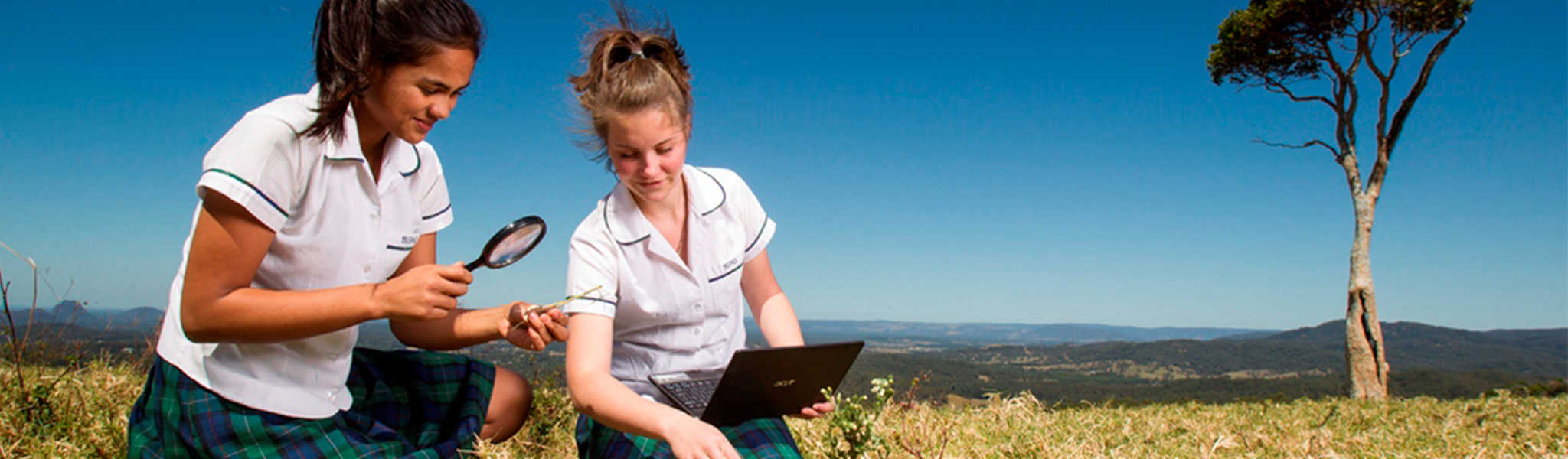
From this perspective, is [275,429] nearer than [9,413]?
Yes

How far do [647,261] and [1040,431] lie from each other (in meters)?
2.47

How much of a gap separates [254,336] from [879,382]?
179 cm

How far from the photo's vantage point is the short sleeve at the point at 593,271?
270 cm

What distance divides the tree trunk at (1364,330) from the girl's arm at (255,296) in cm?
1334

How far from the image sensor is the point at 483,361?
3.51 m

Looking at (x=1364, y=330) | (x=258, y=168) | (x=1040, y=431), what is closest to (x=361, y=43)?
(x=258, y=168)

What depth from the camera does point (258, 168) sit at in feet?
7.43

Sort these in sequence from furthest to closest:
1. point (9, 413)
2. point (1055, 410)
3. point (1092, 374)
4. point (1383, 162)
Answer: point (1092, 374), point (1383, 162), point (1055, 410), point (9, 413)

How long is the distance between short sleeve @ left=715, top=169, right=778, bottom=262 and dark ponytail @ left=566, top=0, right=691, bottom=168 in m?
0.44


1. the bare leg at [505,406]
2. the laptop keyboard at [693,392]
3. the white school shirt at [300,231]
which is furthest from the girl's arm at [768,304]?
the white school shirt at [300,231]

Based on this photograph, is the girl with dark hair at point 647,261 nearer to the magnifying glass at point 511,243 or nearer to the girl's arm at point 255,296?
the magnifying glass at point 511,243

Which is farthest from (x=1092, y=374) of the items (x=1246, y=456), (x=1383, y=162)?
(x=1246, y=456)

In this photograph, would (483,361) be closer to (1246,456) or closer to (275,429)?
(275,429)

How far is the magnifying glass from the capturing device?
107 inches
